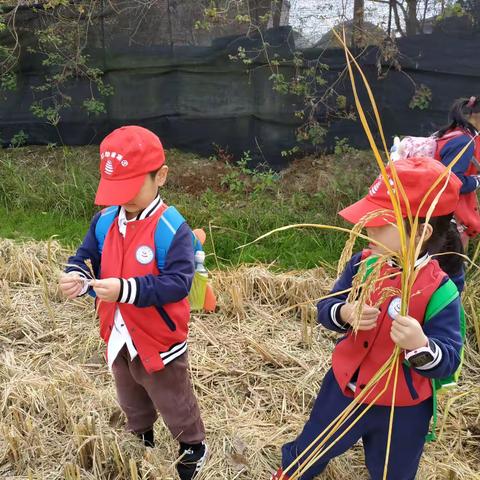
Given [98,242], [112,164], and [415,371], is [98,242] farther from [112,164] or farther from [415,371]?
[415,371]

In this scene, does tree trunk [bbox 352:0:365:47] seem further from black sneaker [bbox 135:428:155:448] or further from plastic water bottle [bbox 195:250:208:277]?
black sneaker [bbox 135:428:155:448]

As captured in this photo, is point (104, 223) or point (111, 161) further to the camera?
point (104, 223)

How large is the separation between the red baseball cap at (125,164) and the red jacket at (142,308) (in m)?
0.13

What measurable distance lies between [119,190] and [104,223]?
22cm

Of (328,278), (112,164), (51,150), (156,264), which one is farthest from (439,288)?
(51,150)

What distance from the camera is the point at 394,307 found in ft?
5.21

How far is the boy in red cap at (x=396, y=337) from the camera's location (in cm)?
147

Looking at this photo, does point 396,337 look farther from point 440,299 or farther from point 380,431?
point 380,431

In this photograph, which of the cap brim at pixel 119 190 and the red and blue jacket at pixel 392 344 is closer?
the red and blue jacket at pixel 392 344

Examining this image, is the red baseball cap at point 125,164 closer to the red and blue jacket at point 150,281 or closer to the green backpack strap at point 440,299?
the red and blue jacket at point 150,281

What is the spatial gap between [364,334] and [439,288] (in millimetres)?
267

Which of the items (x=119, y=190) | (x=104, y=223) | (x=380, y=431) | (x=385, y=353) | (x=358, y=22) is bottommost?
(x=380, y=431)

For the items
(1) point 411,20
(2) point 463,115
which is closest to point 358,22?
(1) point 411,20

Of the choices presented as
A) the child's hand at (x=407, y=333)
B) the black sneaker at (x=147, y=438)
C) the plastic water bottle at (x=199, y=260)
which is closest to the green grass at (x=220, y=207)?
the black sneaker at (x=147, y=438)
